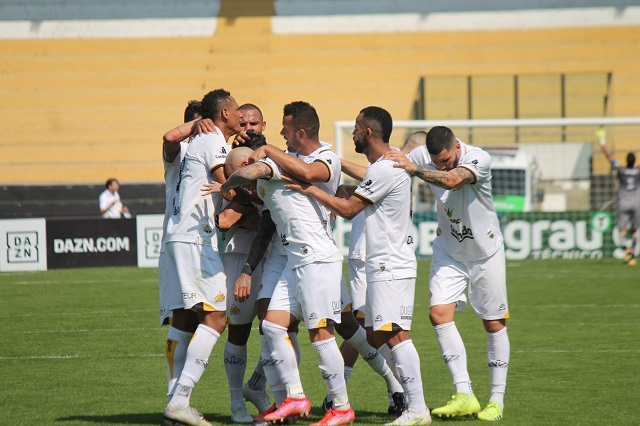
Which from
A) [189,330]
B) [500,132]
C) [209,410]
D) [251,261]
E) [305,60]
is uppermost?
[305,60]

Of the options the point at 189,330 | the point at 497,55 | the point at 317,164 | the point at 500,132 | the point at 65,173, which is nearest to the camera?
the point at 317,164

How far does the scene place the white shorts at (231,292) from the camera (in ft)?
23.5

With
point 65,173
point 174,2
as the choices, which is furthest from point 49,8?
point 65,173

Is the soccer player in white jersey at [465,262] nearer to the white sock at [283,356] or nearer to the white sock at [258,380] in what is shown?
the white sock at [283,356]

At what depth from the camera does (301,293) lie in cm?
667

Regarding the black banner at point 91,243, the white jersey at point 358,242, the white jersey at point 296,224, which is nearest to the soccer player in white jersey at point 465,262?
the white jersey at point 358,242

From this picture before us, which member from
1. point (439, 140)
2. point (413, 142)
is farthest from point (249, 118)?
point (413, 142)

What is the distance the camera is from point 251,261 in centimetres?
687

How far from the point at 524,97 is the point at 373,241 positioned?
873 inches

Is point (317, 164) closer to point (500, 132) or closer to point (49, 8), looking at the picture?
point (500, 132)

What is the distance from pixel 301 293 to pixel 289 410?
2.67 ft

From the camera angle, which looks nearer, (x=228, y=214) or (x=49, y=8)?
(x=228, y=214)

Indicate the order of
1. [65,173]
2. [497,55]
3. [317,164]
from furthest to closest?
[497,55]
[65,173]
[317,164]

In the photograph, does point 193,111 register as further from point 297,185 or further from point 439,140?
point 439,140
